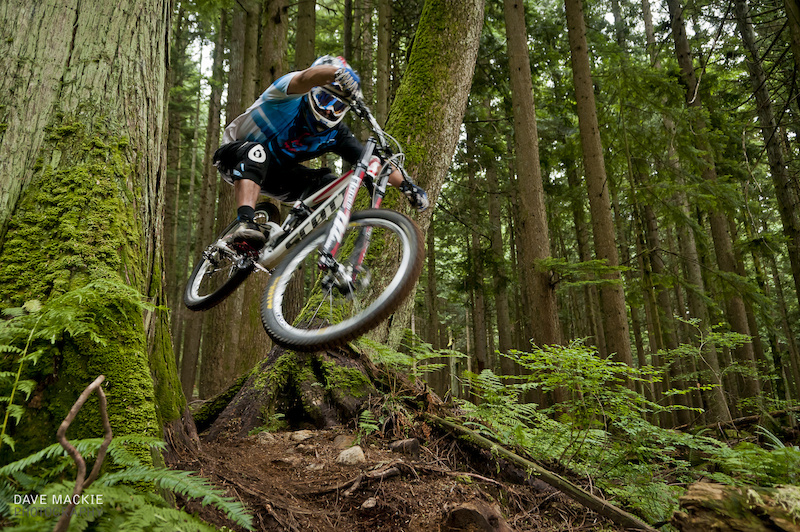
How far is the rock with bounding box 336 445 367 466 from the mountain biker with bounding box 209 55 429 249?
1.82 m

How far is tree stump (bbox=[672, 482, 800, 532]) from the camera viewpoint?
204 centimetres

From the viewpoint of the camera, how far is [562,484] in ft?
10.2

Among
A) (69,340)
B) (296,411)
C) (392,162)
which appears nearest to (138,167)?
(69,340)

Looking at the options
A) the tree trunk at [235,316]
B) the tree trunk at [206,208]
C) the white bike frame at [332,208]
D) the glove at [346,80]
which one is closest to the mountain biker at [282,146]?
the white bike frame at [332,208]

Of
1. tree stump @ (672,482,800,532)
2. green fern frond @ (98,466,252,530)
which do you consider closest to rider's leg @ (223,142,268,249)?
green fern frond @ (98,466,252,530)

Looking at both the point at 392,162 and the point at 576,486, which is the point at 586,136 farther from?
the point at 576,486

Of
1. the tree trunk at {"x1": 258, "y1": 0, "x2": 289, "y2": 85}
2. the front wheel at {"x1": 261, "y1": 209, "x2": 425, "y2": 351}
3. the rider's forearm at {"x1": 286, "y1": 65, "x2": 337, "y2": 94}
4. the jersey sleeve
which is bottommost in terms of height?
the front wheel at {"x1": 261, "y1": 209, "x2": 425, "y2": 351}

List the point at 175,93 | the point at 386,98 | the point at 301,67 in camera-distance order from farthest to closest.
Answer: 1. the point at 175,93
2. the point at 386,98
3. the point at 301,67

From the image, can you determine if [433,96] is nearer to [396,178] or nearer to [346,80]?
[396,178]

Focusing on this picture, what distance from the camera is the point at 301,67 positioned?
7930 mm

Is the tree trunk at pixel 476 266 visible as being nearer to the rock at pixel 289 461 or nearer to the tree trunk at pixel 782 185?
the tree trunk at pixel 782 185

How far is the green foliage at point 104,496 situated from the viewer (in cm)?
120

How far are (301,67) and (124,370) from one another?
7218 millimetres

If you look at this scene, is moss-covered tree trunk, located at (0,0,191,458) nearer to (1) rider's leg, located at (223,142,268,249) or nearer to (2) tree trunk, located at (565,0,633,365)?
(1) rider's leg, located at (223,142,268,249)
